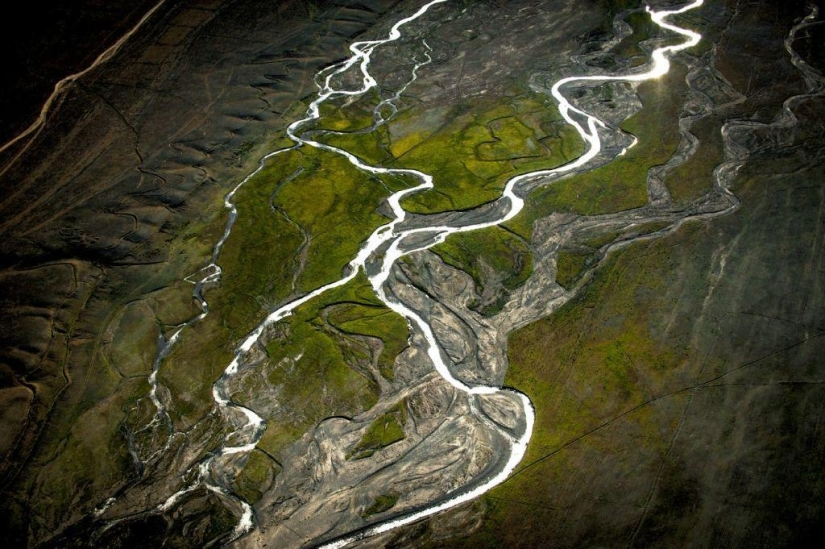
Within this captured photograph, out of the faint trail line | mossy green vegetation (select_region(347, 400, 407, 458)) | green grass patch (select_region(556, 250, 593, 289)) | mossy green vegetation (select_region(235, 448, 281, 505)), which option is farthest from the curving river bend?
the faint trail line

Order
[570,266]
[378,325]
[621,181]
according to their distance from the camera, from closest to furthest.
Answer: [378,325], [570,266], [621,181]

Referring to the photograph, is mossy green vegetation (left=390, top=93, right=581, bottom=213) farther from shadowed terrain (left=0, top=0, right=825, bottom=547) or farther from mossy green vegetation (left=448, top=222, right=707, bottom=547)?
mossy green vegetation (left=448, top=222, right=707, bottom=547)

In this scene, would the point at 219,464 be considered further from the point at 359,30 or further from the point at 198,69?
the point at 359,30

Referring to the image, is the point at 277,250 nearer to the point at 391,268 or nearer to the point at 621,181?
the point at 391,268

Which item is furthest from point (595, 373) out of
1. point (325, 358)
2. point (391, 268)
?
point (325, 358)

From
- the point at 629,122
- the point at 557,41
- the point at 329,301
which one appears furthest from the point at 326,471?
the point at 557,41

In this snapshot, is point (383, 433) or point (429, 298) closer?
point (383, 433)

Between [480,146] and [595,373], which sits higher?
[480,146]
